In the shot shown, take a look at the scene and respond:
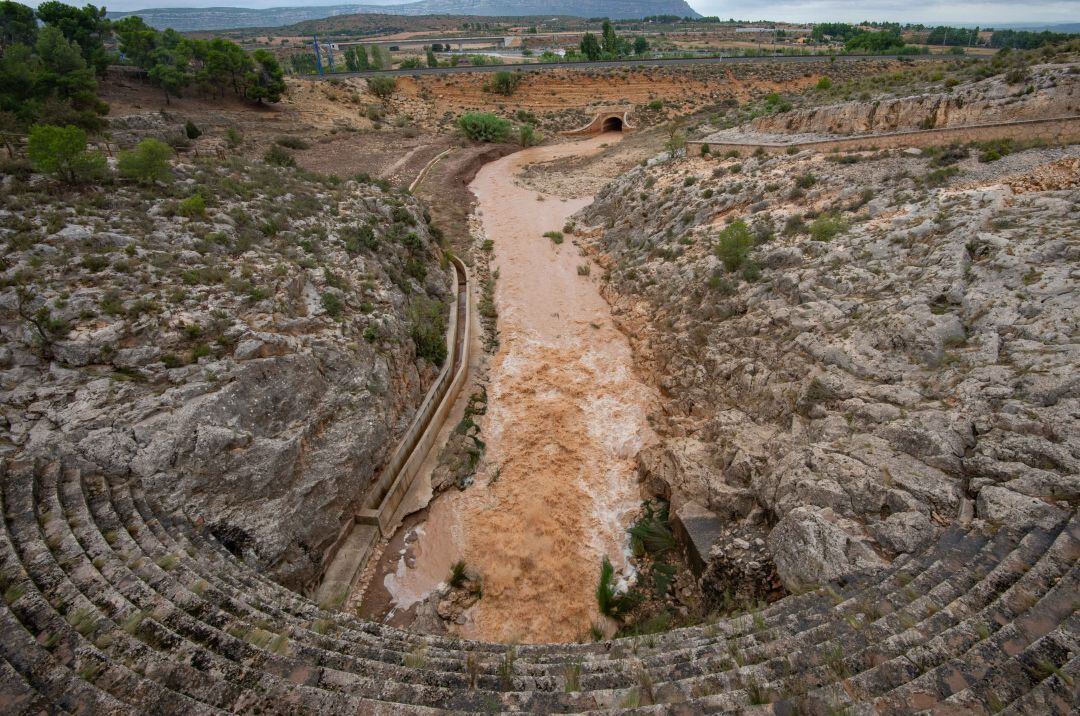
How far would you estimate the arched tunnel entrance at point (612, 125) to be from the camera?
57.8 m

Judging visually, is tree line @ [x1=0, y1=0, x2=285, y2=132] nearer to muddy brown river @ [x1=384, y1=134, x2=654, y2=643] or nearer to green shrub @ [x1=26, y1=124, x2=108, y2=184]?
green shrub @ [x1=26, y1=124, x2=108, y2=184]

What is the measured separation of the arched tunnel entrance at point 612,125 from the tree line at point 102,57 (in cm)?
3274

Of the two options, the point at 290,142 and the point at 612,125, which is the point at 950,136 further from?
the point at 612,125

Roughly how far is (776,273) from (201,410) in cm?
1688

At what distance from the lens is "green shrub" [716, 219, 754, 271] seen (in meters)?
19.0

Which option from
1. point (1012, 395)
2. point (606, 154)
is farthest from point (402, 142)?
point (1012, 395)

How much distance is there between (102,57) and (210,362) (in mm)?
49036

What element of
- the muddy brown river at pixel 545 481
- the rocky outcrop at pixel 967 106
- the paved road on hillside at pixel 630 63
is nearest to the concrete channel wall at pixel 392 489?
the muddy brown river at pixel 545 481

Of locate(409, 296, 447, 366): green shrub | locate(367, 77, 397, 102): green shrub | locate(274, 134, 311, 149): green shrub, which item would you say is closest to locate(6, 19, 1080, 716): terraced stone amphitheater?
locate(409, 296, 447, 366): green shrub

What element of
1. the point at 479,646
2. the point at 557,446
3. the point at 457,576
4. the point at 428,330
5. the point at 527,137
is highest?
the point at 527,137

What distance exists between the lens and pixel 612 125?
2317 inches

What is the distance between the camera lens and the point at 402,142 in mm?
46312

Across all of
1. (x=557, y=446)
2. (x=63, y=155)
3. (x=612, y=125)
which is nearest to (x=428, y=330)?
(x=557, y=446)

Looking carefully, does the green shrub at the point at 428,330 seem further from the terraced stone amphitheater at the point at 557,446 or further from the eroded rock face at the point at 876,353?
the eroded rock face at the point at 876,353
